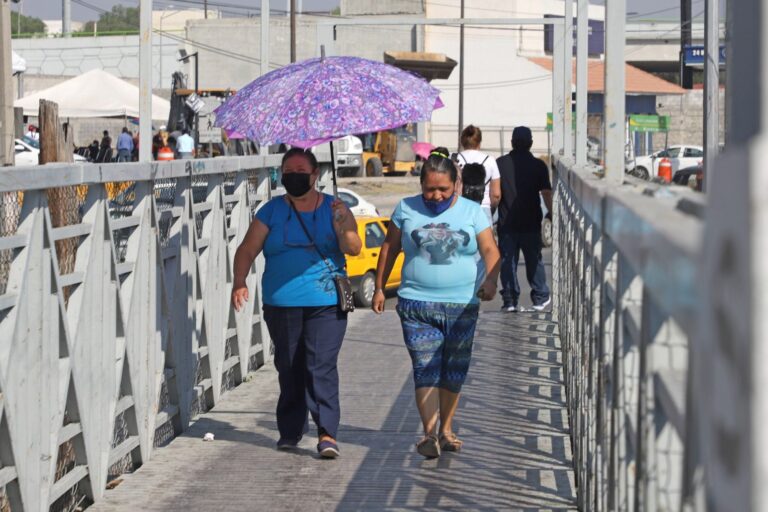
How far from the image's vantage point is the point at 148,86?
878 cm

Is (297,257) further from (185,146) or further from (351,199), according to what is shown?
(185,146)

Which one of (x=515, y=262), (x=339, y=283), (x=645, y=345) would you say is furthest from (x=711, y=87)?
(x=645, y=345)

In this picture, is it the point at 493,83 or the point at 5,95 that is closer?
the point at 5,95

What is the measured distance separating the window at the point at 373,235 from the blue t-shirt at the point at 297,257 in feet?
31.5

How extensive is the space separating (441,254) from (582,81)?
482cm

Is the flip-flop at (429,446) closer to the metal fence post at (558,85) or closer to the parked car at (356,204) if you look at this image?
the metal fence post at (558,85)

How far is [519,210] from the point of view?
1466 cm

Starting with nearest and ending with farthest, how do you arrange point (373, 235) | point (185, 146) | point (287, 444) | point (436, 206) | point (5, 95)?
point (436, 206), point (287, 444), point (5, 95), point (373, 235), point (185, 146)

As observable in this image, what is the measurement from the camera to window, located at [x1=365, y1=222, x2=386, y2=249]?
17.7 metres

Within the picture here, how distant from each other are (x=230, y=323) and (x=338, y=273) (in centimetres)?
255

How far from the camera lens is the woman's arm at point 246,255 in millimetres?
7727

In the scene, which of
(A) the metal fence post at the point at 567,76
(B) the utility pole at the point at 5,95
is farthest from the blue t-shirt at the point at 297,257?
(A) the metal fence post at the point at 567,76

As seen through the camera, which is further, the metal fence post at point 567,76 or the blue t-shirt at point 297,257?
the metal fence post at point 567,76

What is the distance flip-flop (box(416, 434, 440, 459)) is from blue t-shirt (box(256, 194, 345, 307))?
98 cm
